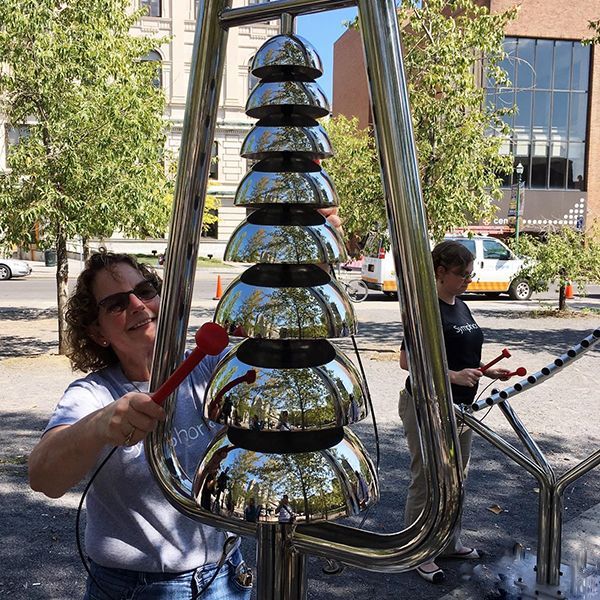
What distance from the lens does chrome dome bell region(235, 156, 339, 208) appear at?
0.77 metres

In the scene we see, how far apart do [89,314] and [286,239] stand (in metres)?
1.47

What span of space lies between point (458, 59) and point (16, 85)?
612cm

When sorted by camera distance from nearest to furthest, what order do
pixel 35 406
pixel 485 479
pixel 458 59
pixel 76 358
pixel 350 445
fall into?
pixel 350 445, pixel 76 358, pixel 485 479, pixel 35 406, pixel 458 59

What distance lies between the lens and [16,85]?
379 inches

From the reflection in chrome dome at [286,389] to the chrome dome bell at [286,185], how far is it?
0.15m

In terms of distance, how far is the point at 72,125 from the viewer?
31.3 ft

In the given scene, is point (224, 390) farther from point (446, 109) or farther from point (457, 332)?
point (446, 109)

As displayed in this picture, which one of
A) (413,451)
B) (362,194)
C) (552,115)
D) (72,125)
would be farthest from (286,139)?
(552,115)

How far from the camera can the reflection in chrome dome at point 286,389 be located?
725 mm

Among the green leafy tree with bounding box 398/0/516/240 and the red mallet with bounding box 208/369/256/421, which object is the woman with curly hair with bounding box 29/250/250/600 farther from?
the green leafy tree with bounding box 398/0/516/240

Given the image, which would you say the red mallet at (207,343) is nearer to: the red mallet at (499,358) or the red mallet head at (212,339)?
the red mallet head at (212,339)

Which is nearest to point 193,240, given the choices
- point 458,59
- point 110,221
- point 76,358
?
point 76,358

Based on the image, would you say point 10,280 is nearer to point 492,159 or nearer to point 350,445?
point 492,159

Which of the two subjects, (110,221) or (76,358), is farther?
(110,221)
